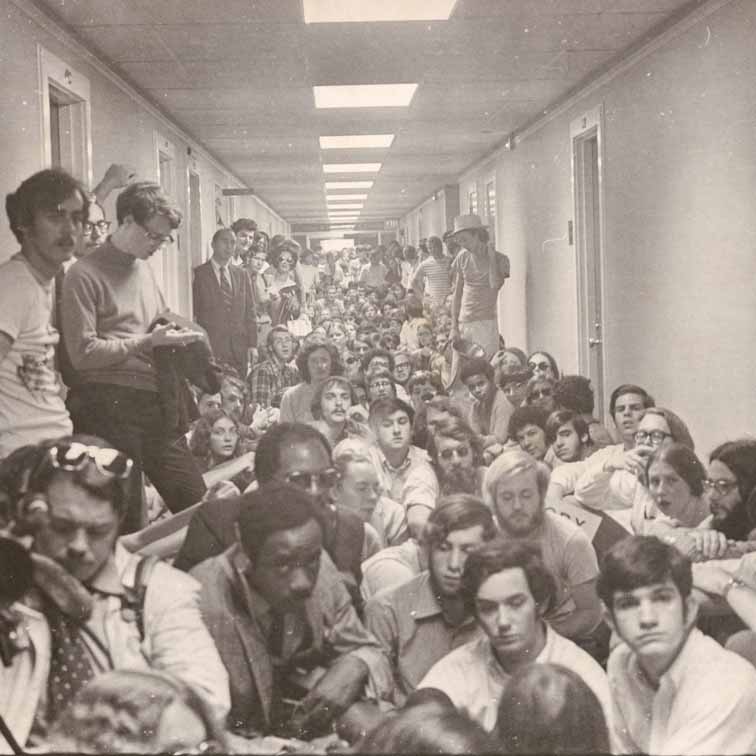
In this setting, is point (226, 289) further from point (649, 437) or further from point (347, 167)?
point (649, 437)

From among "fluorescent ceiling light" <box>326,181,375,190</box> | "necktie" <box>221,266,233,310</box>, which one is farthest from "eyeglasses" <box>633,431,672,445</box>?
"necktie" <box>221,266,233,310</box>

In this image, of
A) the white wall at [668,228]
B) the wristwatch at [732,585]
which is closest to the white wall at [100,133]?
the white wall at [668,228]

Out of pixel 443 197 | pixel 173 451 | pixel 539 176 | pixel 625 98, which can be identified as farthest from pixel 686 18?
pixel 173 451

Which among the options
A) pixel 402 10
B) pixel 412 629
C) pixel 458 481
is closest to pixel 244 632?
pixel 412 629

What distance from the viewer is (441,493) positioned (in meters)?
3.09

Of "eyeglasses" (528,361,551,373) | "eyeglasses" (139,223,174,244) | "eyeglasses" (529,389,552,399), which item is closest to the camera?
"eyeglasses" (139,223,174,244)

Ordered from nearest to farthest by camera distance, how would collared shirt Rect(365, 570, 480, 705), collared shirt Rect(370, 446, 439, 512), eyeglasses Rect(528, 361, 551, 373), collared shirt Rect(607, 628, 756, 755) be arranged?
1. collared shirt Rect(607, 628, 756, 755)
2. collared shirt Rect(365, 570, 480, 705)
3. collared shirt Rect(370, 446, 439, 512)
4. eyeglasses Rect(528, 361, 551, 373)

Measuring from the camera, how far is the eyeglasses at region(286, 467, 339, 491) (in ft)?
8.73

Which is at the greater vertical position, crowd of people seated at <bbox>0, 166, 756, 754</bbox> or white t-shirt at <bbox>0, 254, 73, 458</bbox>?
white t-shirt at <bbox>0, 254, 73, 458</bbox>

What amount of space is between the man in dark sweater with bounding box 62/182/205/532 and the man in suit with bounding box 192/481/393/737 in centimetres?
26

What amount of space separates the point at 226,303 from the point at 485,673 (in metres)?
1.25

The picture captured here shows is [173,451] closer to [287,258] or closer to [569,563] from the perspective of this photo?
[287,258]

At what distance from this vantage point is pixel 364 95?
129 inches

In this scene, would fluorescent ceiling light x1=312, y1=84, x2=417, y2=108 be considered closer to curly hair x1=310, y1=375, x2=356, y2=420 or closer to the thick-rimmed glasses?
curly hair x1=310, y1=375, x2=356, y2=420
